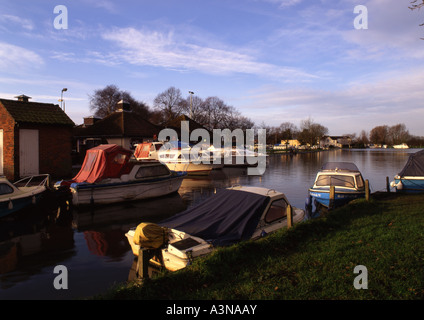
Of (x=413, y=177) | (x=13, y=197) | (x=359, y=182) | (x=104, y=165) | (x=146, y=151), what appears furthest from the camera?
(x=146, y=151)

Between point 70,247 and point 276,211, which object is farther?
point 70,247

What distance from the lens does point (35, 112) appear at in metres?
22.8

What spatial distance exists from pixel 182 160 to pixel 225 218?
930 inches

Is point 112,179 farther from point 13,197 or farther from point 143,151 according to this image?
point 143,151

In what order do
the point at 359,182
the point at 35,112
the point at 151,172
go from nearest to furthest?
the point at 359,182 < the point at 151,172 < the point at 35,112

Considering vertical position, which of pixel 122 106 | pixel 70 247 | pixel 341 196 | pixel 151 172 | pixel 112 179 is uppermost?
pixel 122 106

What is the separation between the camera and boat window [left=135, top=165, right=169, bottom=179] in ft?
60.0

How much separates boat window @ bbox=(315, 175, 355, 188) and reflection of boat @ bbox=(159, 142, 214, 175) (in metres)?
16.8

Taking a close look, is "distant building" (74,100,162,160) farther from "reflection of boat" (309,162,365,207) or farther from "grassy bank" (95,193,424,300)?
"grassy bank" (95,193,424,300)

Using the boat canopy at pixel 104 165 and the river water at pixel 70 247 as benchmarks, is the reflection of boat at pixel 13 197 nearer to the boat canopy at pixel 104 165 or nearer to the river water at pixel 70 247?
the river water at pixel 70 247

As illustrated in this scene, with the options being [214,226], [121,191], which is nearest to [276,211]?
[214,226]

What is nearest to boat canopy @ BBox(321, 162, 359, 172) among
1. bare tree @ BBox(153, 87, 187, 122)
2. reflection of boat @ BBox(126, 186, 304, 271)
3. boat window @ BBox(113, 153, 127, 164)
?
reflection of boat @ BBox(126, 186, 304, 271)

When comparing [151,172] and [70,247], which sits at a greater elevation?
[151,172]
